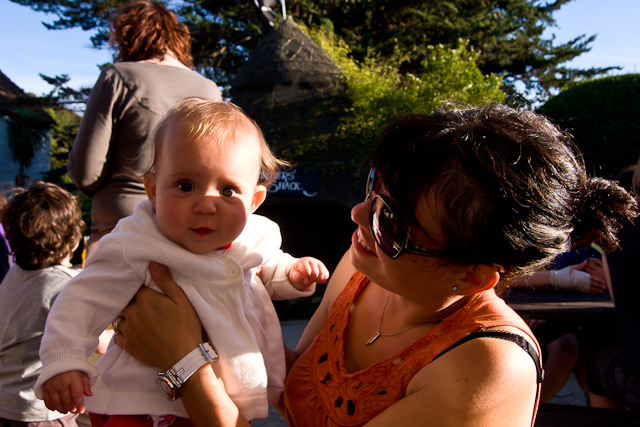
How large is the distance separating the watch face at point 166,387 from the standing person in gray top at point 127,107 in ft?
4.67

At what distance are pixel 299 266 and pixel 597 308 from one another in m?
1.96

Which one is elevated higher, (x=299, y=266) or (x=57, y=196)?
(x=299, y=266)

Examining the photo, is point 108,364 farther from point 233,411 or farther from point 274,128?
point 274,128

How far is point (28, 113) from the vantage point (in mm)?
24250

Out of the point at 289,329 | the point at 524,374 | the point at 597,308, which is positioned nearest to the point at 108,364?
the point at 524,374

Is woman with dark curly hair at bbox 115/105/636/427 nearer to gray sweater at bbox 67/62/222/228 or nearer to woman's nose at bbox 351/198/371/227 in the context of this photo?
woman's nose at bbox 351/198/371/227

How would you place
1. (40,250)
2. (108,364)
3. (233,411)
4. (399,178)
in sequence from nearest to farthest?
(399,178) < (233,411) < (108,364) < (40,250)

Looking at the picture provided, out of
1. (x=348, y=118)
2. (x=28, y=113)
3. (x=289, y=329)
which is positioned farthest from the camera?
(x=28, y=113)

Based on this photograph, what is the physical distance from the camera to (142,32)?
2711 millimetres

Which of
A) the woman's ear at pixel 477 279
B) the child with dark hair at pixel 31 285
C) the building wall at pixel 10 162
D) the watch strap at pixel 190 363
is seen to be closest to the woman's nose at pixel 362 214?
the woman's ear at pixel 477 279

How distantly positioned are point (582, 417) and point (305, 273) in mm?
1497

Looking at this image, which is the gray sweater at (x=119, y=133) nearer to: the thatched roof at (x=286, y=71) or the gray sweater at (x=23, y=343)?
the gray sweater at (x=23, y=343)

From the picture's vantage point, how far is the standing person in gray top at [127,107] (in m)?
2.50

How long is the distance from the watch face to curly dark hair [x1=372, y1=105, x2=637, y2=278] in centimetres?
78
